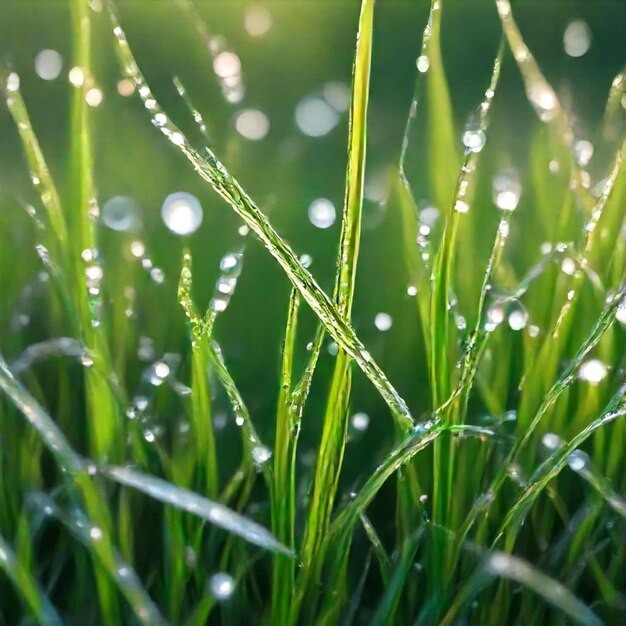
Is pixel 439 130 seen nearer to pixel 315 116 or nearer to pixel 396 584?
pixel 315 116

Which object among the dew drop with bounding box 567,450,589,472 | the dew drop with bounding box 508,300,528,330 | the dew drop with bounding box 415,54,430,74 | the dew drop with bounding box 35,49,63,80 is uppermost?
the dew drop with bounding box 415,54,430,74

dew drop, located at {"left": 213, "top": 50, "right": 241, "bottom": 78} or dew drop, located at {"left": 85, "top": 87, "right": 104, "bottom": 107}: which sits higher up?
dew drop, located at {"left": 213, "top": 50, "right": 241, "bottom": 78}

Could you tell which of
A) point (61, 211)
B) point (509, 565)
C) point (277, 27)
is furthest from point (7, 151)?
point (509, 565)

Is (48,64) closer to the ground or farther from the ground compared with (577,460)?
farther from the ground

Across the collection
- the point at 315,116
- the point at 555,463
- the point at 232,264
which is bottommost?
the point at 555,463

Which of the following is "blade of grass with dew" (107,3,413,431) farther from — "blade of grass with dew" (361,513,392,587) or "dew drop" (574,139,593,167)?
"dew drop" (574,139,593,167)

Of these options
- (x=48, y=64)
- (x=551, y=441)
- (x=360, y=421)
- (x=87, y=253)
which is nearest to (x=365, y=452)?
(x=360, y=421)

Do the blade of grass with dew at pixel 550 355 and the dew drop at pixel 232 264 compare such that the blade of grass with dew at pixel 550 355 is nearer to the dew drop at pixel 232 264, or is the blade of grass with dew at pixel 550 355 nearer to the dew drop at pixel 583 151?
the dew drop at pixel 583 151

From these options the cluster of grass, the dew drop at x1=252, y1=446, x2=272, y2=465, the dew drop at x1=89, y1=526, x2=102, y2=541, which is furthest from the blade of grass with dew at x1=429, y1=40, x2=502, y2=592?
the dew drop at x1=89, y1=526, x2=102, y2=541
